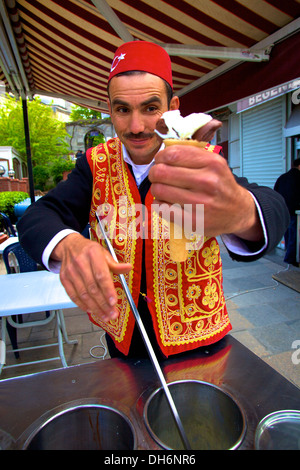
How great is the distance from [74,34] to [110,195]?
3316 mm

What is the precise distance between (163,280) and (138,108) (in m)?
0.75

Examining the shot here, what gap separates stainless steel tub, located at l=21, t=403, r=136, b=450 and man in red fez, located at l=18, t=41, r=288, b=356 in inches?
11.7

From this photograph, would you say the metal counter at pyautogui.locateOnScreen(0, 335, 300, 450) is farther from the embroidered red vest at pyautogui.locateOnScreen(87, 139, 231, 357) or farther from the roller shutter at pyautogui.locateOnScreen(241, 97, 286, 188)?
the roller shutter at pyautogui.locateOnScreen(241, 97, 286, 188)

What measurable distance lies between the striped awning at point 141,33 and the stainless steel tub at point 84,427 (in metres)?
2.49

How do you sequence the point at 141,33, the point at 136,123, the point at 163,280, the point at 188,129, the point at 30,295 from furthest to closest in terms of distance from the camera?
the point at 141,33 < the point at 30,295 < the point at 163,280 < the point at 136,123 < the point at 188,129

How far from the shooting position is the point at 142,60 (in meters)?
1.23

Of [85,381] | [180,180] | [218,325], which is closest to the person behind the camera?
[180,180]

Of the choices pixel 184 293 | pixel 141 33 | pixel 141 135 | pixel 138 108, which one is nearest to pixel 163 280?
pixel 184 293

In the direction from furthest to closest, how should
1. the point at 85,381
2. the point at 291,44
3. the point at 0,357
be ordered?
the point at 0,357 → the point at 291,44 → the point at 85,381

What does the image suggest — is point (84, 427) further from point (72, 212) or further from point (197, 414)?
point (72, 212)

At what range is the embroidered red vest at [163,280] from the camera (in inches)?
49.6

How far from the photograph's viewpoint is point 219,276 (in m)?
1.38

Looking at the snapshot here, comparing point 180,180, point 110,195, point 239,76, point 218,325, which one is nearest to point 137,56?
point 110,195
